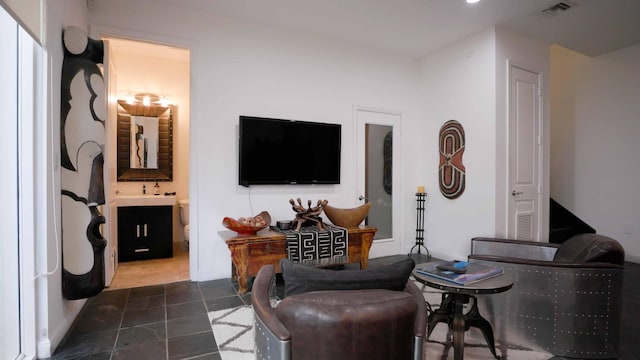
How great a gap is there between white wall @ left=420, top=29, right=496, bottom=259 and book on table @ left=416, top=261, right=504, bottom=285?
7.04ft

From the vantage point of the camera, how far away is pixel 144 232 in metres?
4.34

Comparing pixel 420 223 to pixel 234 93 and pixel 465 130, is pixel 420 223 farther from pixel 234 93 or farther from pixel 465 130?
pixel 234 93

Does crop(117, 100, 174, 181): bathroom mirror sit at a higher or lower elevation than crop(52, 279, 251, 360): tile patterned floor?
higher

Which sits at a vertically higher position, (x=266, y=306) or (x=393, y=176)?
(x=393, y=176)

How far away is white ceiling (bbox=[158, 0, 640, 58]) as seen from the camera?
346cm

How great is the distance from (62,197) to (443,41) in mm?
4566

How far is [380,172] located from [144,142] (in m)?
3.54

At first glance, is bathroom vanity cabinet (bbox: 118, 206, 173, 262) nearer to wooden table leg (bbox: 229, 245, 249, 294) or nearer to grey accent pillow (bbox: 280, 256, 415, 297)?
wooden table leg (bbox: 229, 245, 249, 294)

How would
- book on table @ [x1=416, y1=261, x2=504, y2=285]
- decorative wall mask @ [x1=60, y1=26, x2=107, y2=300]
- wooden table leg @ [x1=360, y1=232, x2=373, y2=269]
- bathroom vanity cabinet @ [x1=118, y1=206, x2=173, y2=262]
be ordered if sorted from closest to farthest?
1. book on table @ [x1=416, y1=261, x2=504, y2=285]
2. decorative wall mask @ [x1=60, y1=26, x2=107, y2=300]
3. wooden table leg @ [x1=360, y1=232, x2=373, y2=269]
4. bathroom vanity cabinet @ [x1=118, y1=206, x2=173, y2=262]

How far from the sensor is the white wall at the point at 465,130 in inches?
158

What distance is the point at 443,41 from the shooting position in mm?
4395

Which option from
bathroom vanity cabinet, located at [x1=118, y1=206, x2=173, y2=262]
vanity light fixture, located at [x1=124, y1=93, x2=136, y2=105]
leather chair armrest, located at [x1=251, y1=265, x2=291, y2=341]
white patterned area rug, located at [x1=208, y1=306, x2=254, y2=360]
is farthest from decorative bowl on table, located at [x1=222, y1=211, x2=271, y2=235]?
vanity light fixture, located at [x1=124, y1=93, x2=136, y2=105]

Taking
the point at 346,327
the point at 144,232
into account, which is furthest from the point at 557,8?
the point at 144,232

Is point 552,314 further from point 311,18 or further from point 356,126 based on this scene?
point 311,18
